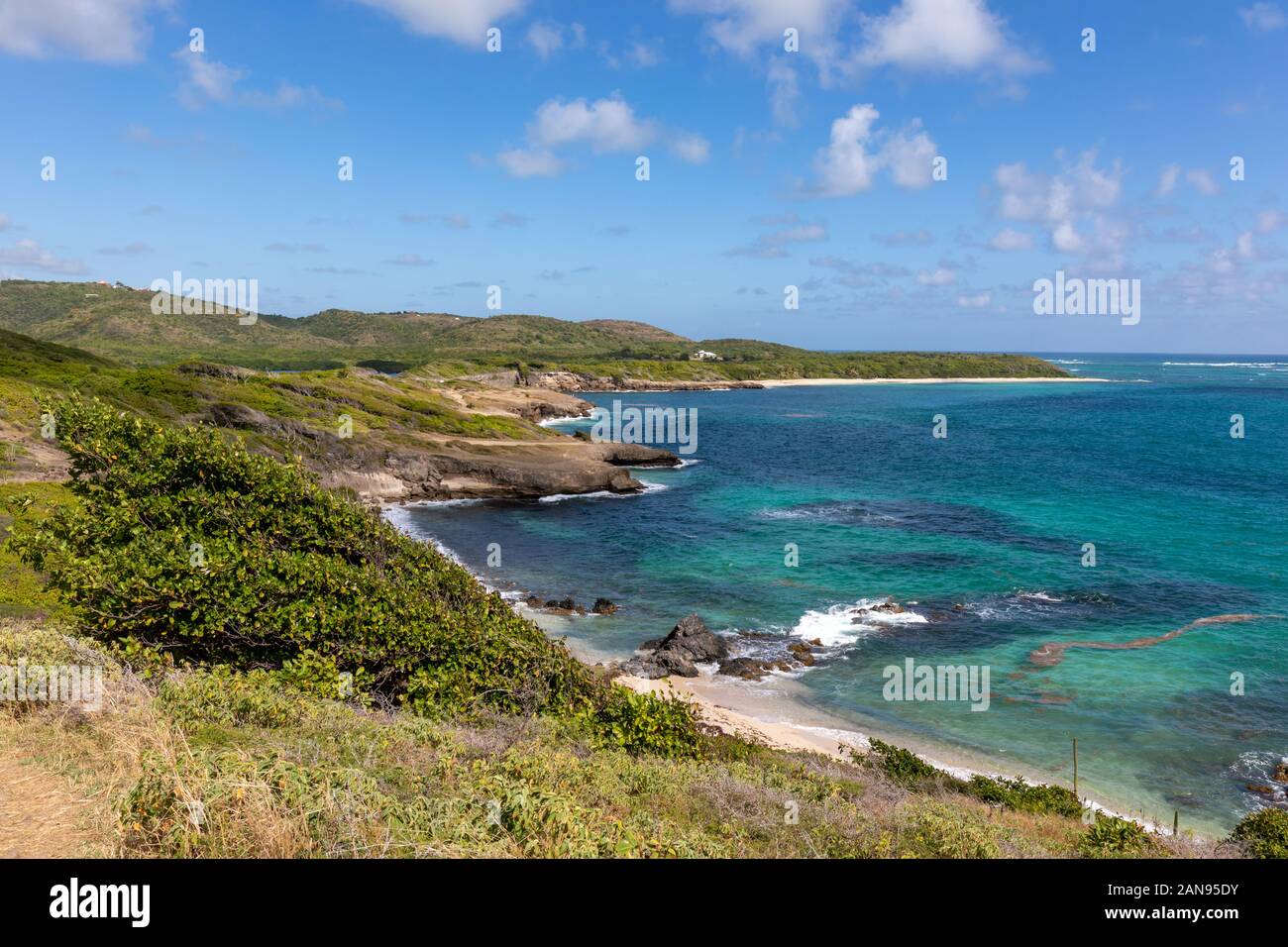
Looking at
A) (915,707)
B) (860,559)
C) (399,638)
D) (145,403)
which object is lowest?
(915,707)

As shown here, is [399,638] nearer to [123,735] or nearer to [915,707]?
[123,735]

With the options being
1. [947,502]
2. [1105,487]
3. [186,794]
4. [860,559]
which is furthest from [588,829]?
[1105,487]

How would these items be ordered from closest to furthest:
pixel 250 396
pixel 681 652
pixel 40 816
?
1. pixel 40 816
2. pixel 681 652
3. pixel 250 396

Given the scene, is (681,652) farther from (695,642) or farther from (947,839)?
(947,839)

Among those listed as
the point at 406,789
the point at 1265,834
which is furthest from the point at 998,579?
the point at 406,789

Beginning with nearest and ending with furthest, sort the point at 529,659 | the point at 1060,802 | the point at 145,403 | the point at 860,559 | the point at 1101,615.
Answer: the point at 529,659 < the point at 1060,802 < the point at 1101,615 < the point at 860,559 < the point at 145,403

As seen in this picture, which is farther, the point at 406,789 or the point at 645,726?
the point at 645,726
